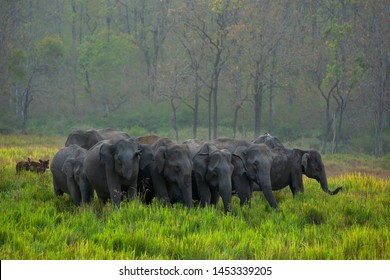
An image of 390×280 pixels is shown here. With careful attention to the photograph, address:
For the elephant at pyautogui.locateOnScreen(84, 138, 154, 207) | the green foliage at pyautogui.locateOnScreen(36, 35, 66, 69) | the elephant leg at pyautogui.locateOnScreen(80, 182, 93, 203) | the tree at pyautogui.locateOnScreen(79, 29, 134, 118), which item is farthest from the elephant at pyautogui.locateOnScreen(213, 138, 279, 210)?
the tree at pyautogui.locateOnScreen(79, 29, 134, 118)

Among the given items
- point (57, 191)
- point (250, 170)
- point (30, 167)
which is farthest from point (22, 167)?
point (250, 170)

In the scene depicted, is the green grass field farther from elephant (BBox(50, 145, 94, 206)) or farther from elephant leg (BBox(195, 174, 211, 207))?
elephant leg (BBox(195, 174, 211, 207))

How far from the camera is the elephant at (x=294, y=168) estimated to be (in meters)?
14.7

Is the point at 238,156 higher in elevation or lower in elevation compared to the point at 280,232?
higher

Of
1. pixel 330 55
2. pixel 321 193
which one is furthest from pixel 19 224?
pixel 330 55

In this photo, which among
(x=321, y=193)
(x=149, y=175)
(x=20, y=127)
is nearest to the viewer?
(x=149, y=175)

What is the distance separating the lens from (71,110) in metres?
58.7

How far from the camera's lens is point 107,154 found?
11453 millimetres

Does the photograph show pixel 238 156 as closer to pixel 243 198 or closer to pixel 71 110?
pixel 243 198

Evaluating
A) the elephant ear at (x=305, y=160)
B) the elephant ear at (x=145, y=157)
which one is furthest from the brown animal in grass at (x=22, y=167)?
the elephant ear at (x=305, y=160)

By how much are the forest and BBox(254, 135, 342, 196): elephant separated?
22.0 metres

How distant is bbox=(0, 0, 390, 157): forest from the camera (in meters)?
39.5
